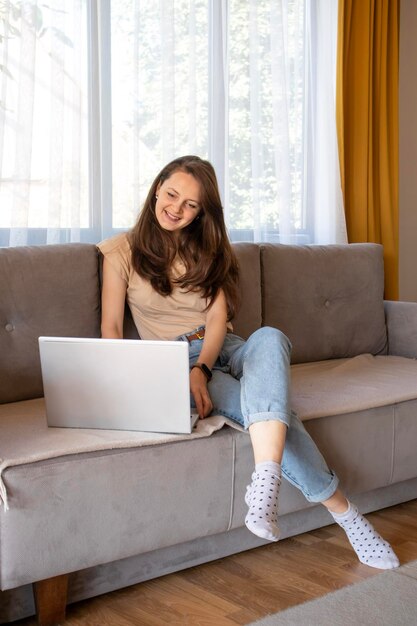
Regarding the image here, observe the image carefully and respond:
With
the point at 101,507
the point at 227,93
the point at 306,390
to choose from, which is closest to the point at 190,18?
the point at 227,93

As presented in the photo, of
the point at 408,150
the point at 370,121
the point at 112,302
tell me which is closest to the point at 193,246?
the point at 112,302

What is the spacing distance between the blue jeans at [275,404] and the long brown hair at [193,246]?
1.11 ft

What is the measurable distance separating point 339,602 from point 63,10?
197 cm

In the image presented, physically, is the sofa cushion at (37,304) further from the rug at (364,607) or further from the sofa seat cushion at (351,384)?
the rug at (364,607)

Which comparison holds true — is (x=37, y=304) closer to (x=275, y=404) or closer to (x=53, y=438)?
(x=53, y=438)

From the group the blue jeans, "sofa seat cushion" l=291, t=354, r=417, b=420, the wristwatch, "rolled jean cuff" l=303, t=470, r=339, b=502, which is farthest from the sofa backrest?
"rolled jean cuff" l=303, t=470, r=339, b=502

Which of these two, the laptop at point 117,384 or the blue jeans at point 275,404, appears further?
the blue jeans at point 275,404

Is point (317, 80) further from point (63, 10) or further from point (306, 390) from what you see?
point (306, 390)

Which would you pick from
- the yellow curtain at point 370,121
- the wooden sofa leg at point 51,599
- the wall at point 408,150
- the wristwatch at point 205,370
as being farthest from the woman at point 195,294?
the wall at point 408,150

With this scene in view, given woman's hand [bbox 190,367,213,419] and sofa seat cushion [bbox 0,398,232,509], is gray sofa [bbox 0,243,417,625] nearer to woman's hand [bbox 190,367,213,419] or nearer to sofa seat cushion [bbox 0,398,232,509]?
sofa seat cushion [bbox 0,398,232,509]

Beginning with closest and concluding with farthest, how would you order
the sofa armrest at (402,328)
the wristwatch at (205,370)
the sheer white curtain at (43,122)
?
1. the wristwatch at (205,370)
2. the sheer white curtain at (43,122)
3. the sofa armrest at (402,328)

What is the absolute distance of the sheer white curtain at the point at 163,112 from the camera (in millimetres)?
2730

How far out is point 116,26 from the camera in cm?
299

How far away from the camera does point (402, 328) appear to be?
325 centimetres
